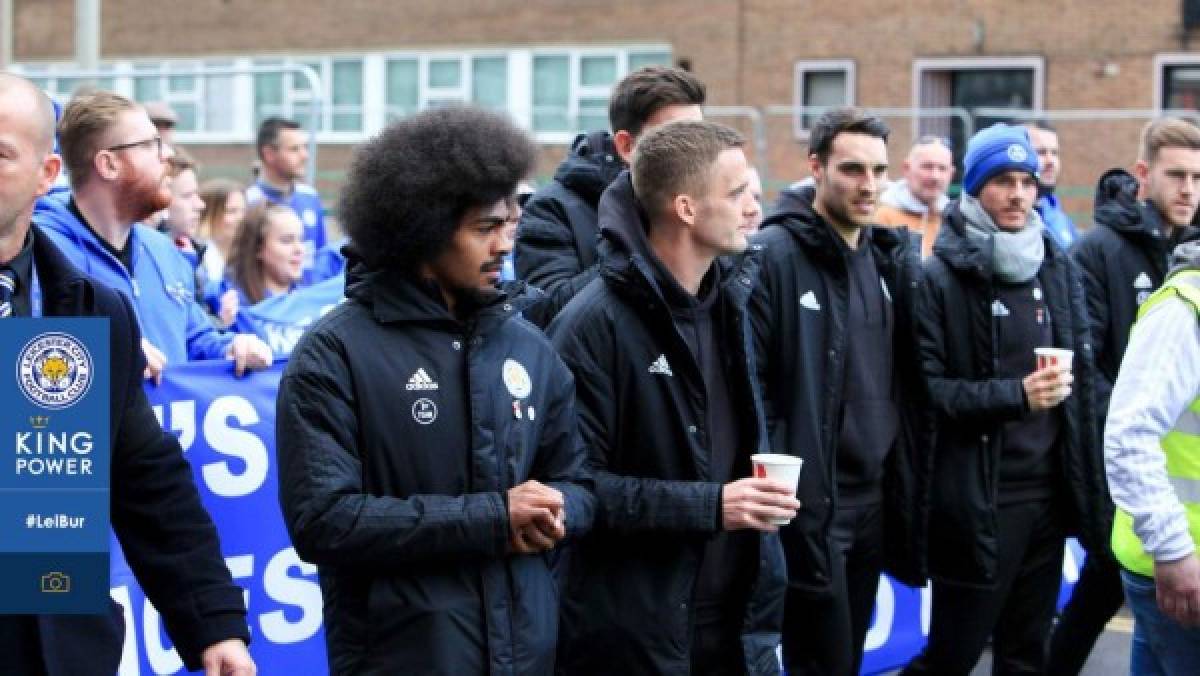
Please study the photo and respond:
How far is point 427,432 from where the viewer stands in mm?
4246

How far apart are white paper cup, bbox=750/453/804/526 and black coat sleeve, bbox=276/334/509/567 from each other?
866 millimetres

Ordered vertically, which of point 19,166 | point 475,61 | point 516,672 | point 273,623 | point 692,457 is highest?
point 475,61

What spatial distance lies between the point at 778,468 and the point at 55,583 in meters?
1.95

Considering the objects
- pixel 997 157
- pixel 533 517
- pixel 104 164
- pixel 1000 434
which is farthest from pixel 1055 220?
pixel 533 517

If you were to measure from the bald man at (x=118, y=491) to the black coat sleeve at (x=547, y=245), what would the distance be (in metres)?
2.06

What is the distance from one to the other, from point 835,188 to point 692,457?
6.14 ft

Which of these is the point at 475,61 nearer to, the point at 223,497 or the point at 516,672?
the point at 223,497

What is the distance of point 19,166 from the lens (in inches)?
143

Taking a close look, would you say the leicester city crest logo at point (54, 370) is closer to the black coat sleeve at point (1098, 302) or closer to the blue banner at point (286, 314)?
the blue banner at point (286, 314)

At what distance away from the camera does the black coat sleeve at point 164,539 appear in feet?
12.9

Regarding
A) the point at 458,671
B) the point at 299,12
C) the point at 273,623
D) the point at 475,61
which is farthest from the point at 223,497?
the point at 299,12

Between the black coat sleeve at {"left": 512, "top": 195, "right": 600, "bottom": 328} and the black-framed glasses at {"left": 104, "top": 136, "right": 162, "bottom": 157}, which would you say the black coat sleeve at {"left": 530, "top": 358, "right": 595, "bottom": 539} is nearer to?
the black coat sleeve at {"left": 512, "top": 195, "right": 600, "bottom": 328}

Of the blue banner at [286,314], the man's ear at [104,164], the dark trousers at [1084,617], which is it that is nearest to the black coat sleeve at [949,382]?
the dark trousers at [1084,617]

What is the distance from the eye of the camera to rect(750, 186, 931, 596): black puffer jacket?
6.30 meters
